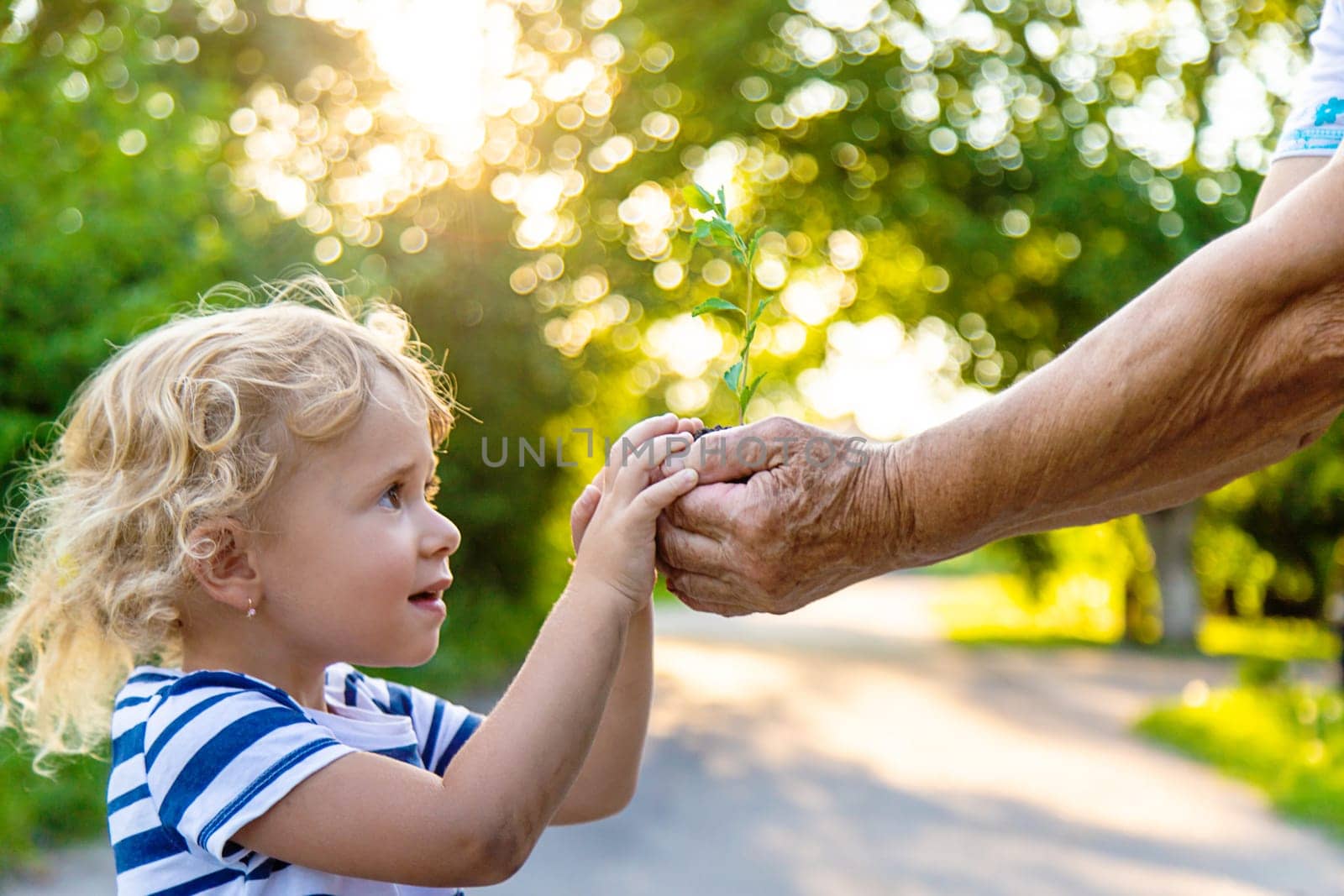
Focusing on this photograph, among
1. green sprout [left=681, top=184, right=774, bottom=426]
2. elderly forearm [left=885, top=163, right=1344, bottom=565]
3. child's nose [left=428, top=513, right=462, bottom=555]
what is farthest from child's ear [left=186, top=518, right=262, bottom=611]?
elderly forearm [left=885, top=163, right=1344, bottom=565]

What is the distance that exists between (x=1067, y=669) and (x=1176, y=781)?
7.86 m

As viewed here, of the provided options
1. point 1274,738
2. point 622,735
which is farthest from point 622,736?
point 1274,738

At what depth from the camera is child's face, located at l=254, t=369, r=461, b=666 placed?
1.77m

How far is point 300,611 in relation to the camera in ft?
5.90

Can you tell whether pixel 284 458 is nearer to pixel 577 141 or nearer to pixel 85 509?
pixel 85 509

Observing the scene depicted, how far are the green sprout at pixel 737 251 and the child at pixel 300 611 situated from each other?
0.14 metres

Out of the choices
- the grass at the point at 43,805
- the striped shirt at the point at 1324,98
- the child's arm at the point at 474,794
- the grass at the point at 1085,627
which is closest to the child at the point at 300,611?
the child's arm at the point at 474,794

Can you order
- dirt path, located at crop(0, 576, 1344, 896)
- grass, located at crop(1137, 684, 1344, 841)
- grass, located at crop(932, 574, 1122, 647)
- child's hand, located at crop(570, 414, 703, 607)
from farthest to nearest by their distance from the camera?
grass, located at crop(932, 574, 1122, 647)
grass, located at crop(1137, 684, 1344, 841)
dirt path, located at crop(0, 576, 1344, 896)
child's hand, located at crop(570, 414, 703, 607)

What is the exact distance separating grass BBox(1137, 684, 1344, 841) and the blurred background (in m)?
0.04

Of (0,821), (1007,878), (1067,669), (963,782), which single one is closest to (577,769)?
(0,821)

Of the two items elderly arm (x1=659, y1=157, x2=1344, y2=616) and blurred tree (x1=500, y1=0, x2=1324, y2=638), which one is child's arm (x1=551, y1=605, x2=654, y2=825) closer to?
elderly arm (x1=659, y1=157, x2=1344, y2=616)

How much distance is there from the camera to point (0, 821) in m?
5.60

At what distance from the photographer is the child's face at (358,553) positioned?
5.80 ft

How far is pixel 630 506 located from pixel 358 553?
393 millimetres
